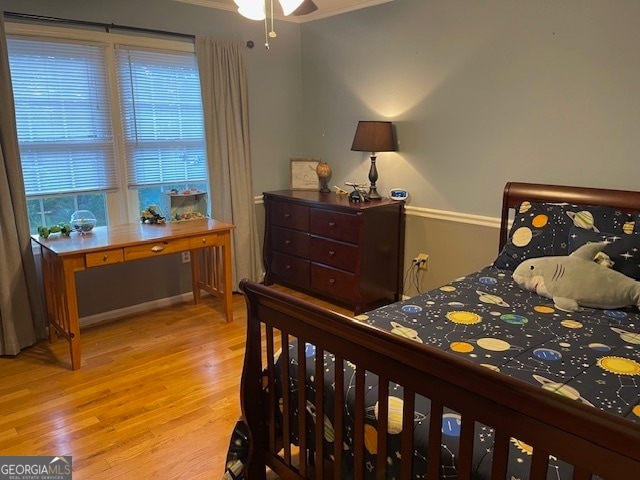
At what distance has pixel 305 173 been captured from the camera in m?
4.45

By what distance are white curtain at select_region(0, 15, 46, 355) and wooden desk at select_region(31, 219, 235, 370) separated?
0.09 metres

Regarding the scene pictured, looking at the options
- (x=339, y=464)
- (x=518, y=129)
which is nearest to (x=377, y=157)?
(x=518, y=129)

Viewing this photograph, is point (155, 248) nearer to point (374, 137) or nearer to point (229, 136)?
point (229, 136)

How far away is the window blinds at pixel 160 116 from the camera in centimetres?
357

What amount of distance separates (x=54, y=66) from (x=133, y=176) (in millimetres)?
871

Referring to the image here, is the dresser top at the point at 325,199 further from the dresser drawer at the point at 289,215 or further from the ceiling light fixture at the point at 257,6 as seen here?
the ceiling light fixture at the point at 257,6

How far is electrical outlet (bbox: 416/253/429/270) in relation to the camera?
3.75 meters

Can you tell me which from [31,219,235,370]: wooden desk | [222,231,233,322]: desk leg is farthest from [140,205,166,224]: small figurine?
[222,231,233,322]: desk leg

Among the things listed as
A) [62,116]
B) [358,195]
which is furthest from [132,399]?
[358,195]

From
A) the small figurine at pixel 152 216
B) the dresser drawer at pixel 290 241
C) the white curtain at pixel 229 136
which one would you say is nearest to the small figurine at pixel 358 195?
the dresser drawer at pixel 290 241

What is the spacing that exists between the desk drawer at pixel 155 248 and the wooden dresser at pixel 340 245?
104 centimetres

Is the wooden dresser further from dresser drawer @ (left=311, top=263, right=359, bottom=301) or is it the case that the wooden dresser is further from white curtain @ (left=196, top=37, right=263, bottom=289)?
white curtain @ (left=196, top=37, right=263, bottom=289)

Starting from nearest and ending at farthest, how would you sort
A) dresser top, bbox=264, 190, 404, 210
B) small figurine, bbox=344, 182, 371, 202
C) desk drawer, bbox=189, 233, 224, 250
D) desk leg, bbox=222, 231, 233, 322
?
desk drawer, bbox=189, 233, 224, 250 → desk leg, bbox=222, 231, 233, 322 → dresser top, bbox=264, 190, 404, 210 → small figurine, bbox=344, 182, 371, 202

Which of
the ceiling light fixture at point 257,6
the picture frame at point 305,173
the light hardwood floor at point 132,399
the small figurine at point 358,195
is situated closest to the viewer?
the ceiling light fixture at point 257,6
